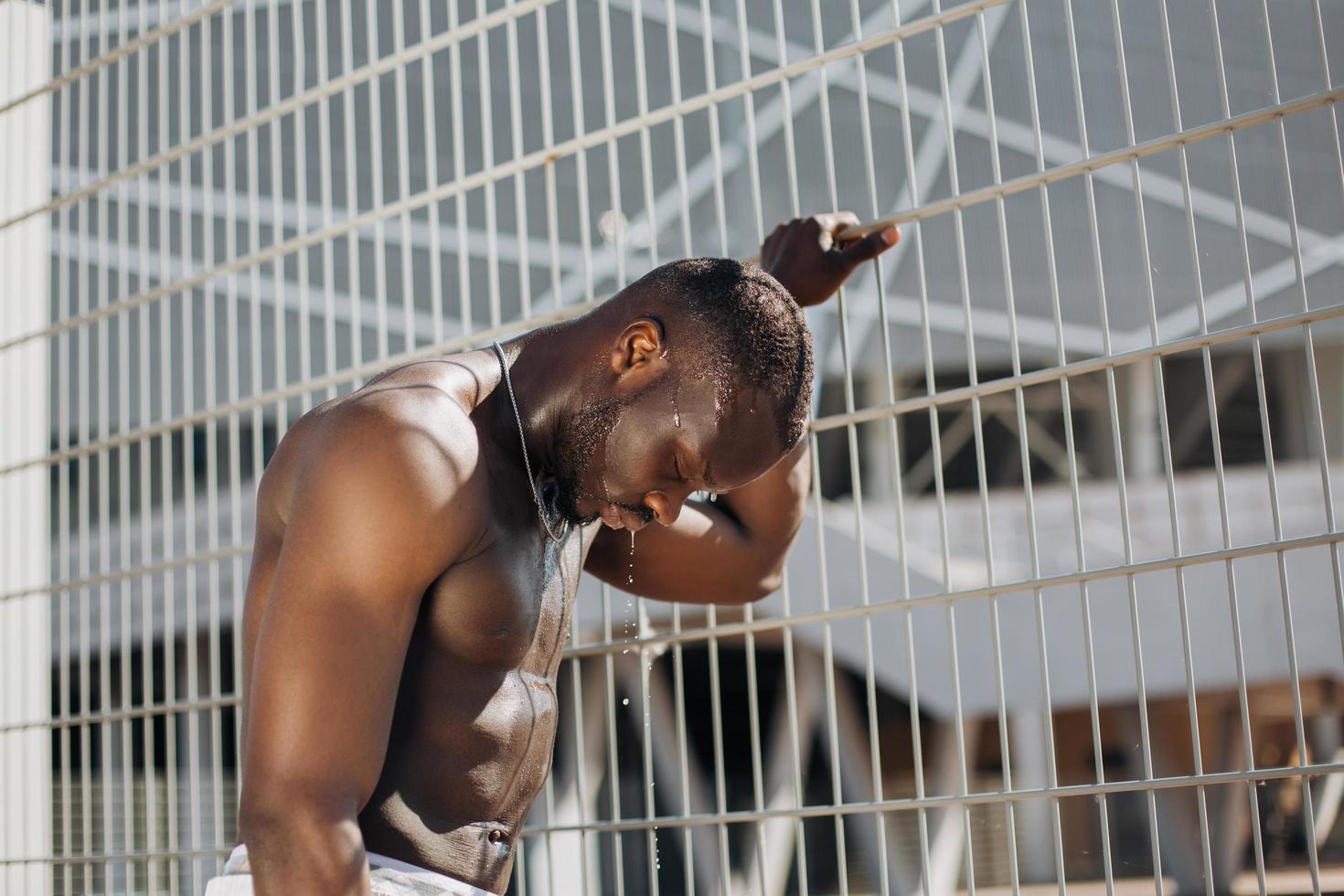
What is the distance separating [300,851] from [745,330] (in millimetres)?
946

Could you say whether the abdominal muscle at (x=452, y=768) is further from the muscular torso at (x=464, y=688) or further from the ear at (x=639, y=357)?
the ear at (x=639, y=357)

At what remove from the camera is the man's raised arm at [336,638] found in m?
1.81

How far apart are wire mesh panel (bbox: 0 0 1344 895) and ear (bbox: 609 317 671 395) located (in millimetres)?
492

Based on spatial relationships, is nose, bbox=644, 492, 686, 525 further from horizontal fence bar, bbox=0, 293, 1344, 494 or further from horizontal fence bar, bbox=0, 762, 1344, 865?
horizontal fence bar, bbox=0, 762, 1344, 865

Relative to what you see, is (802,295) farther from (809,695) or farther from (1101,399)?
(1101,399)

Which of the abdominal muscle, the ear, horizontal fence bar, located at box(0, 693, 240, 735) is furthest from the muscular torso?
horizontal fence bar, located at box(0, 693, 240, 735)

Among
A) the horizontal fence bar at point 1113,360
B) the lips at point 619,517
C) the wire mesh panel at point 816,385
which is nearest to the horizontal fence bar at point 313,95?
the wire mesh panel at point 816,385

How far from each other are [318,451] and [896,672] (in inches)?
512

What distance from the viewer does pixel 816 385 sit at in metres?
4.04

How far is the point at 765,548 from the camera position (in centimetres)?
295

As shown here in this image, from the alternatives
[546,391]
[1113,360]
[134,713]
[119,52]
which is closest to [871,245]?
[1113,360]

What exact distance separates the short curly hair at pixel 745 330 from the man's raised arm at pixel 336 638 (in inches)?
17.4

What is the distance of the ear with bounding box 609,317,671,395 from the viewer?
2.20 m

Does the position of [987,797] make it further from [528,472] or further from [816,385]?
[816,385]
